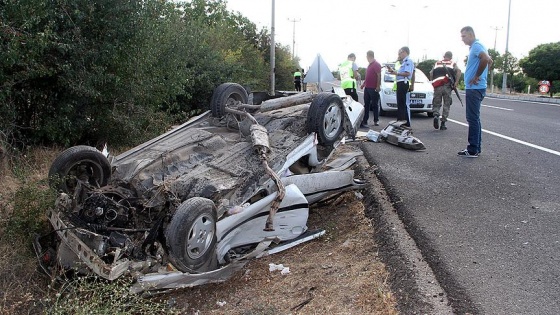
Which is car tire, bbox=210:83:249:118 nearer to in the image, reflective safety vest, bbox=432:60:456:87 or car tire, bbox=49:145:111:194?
car tire, bbox=49:145:111:194

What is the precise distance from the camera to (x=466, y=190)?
548 centimetres

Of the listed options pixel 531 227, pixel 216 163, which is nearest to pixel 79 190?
pixel 216 163

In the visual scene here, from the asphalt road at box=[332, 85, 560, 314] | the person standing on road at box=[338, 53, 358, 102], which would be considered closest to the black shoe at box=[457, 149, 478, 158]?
the asphalt road at box=[332, 85, 560, 314]

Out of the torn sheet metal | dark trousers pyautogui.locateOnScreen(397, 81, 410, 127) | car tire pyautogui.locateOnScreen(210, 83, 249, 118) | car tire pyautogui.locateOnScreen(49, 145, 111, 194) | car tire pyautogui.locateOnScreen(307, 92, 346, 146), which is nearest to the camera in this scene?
car tire pyautogui.locateOnScreen(49, 145, 111, 194)

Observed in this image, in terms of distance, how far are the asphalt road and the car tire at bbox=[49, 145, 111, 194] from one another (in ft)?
9.84

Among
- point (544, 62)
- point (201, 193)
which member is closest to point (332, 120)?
point (201, 193)

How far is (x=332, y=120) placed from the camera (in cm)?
565

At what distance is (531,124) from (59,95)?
401 inches

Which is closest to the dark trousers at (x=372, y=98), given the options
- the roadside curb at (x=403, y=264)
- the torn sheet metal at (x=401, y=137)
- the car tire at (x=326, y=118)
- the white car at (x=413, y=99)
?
the white car at (x=413, y=99)

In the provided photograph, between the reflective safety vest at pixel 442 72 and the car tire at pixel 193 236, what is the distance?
8192 millimetres

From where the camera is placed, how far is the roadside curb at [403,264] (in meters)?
3.14

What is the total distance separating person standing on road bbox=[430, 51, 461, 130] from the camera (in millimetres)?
10489

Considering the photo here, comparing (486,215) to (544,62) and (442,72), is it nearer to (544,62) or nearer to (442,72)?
(442,72)

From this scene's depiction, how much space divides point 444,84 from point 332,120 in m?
5.97
